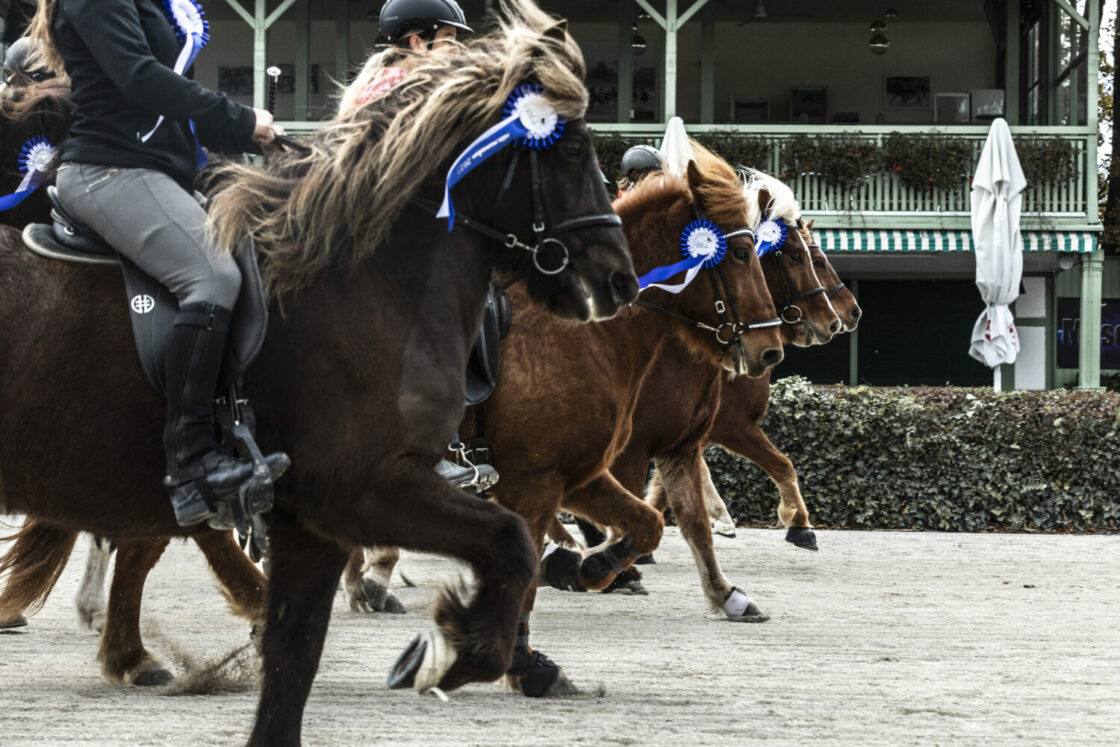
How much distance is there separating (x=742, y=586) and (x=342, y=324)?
676 cm

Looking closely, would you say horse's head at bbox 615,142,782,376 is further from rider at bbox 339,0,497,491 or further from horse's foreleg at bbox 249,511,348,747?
horse's foreleg at bbox 249,511,348,747

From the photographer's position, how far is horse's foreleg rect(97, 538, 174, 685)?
20.5 ft

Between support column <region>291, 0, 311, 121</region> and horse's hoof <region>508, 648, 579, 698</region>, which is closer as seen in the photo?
horse's hoof <region>508, 648, 579, 698</region>

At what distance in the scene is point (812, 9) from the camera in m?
28.8

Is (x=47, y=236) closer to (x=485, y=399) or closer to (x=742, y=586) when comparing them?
(x=485, y=399)

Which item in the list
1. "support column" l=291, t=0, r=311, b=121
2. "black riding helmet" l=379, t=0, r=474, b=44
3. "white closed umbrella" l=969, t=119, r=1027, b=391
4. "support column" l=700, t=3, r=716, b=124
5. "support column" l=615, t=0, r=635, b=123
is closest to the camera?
"black riding helmet" l=379, t=0, r=474, b=44

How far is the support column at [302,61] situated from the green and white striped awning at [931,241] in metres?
9.78

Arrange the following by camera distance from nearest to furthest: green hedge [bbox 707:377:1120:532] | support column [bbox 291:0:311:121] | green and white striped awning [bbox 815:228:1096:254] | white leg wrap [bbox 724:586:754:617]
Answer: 1. white leg wrap [bbox 724:586:754:617]
2. green hedge [bbox 707:377:1120:532]
3. green and white striped awning [bbox 815:228:1096:254]
4. support column [bbox 291:0:311:121]

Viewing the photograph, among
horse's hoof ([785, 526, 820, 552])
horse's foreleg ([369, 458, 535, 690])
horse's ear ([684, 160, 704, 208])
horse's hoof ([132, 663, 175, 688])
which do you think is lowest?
horse's hoof ([785, 526, 820, 552])

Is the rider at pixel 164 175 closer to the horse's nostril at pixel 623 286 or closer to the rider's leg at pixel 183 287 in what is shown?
the rider's leg at pixel 183 287

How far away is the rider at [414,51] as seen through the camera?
4.75 meters

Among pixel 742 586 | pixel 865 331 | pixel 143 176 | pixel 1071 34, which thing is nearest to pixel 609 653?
pixel 742 586

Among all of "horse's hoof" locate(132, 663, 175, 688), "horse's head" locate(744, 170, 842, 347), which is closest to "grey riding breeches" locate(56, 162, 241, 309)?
"horse's hoof" locate(132, 663, 175, 688)

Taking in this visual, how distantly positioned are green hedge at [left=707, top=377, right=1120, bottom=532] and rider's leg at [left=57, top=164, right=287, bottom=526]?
34.6ft
